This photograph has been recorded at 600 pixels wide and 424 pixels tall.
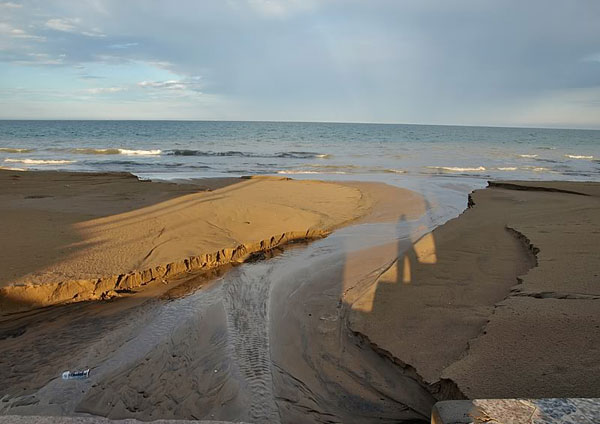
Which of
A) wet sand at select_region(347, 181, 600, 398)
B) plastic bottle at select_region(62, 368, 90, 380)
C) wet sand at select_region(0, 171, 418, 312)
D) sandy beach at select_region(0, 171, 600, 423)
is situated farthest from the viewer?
wet sand at select_region(0, 171, 418, 312)

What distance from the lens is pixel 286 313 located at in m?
Result: 4.47

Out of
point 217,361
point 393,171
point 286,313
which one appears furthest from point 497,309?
point 393,171

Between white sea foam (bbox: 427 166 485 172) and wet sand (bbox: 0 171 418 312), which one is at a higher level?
white sea foam (bbox: 427 166 485 172)

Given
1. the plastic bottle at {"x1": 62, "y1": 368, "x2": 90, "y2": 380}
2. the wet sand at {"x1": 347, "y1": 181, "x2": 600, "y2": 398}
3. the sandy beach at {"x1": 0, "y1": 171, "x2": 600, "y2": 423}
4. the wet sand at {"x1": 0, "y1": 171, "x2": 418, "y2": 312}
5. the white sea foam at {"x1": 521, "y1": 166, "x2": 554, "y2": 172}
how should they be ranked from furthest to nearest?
1. the white sea foam at {"x1": 521, "y1": 166, "x2": 554, "y2": 172}
2. the wet sand at {"x1": 0, "y1": 171, "x2": 418, "y2": 312}
3. the plastic bottle at {"x1": 62, "y1": 368, "x2": 90, "y2": 380}
4. the sandy beach at {"x1": 0, "y1": 171, "x2": 600, "y2": 423}
5. the wet sand at {"x1": 347, "y1": 181, "x2": 600, "y2": 398}

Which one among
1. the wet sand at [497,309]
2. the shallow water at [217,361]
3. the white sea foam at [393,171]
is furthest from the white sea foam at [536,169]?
the shallow water at [217,361]

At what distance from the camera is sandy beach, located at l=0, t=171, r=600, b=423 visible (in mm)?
2906

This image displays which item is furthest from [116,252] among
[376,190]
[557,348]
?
[376,190]

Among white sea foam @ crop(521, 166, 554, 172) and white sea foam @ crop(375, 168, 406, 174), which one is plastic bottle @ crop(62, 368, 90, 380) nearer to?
white sea foam @ crop(375, 168, 406, 174)

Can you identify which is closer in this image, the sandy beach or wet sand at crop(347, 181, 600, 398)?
wet sand at crop(347, 181, 600, 398)

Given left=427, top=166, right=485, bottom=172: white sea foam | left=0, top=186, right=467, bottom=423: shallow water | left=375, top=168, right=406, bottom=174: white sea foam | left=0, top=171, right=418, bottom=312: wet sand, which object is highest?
left=427, top=166, right=485, bottom=172: white sea foam

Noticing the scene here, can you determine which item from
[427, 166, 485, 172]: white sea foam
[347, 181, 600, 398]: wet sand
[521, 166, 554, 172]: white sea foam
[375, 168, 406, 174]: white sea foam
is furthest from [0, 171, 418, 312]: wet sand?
[521, 166, 554, 172]: white sea foam

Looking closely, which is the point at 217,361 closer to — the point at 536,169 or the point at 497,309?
the point at 497,309

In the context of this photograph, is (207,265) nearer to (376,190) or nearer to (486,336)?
(486,336)

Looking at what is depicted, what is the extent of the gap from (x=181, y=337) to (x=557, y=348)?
10.1 feet
